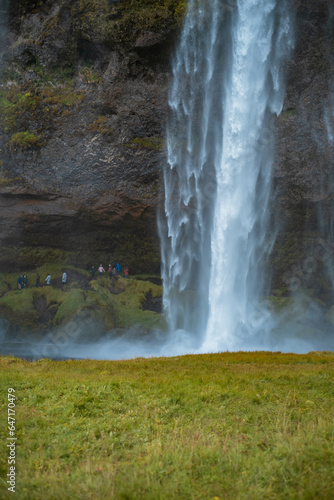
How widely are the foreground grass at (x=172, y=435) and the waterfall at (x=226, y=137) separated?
75.4 feet

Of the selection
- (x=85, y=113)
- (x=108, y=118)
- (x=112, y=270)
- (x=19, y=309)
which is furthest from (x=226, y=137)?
(x=19, y=309)

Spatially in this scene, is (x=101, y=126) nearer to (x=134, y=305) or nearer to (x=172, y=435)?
(x=134, y=305)

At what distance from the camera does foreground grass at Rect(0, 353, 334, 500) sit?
20.0ft

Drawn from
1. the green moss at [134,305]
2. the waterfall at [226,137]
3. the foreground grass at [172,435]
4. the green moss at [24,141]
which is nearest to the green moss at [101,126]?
the green moss at [24,141]

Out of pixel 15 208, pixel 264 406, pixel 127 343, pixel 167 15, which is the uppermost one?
pixel 167 15

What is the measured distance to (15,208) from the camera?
3972 cm

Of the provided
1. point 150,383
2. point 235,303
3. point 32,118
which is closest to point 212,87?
point 32,118

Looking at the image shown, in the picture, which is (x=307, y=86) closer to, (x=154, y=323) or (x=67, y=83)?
(x=67, y=83)

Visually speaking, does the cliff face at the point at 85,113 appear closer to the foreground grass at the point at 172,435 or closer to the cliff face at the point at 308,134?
the cliff face at the point at 308,134

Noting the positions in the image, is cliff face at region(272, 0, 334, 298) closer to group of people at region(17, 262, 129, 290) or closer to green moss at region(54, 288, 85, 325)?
group of people at region(17, 262, 129, 290)

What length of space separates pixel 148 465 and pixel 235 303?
3105 cm

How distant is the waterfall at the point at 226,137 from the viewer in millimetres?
37000

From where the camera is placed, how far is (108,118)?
38.2 metres

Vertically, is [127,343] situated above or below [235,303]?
below
